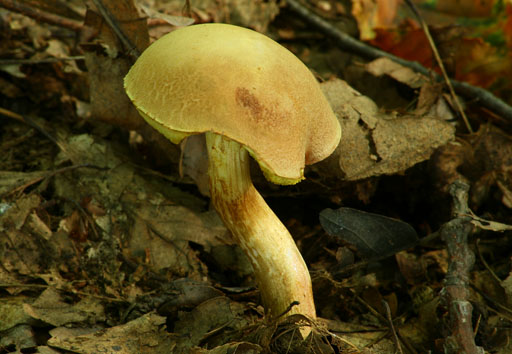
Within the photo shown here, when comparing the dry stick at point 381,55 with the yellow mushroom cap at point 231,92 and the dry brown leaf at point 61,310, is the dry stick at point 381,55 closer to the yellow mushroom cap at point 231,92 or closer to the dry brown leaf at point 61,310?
the yellow mushroom cap at point 231,92

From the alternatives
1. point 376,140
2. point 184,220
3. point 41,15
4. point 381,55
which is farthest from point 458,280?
point 41,15

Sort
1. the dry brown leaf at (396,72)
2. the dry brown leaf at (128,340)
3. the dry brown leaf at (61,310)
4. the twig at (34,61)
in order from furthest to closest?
the dry brown leaf at (396,72)
the twig at (34,61)
the dry brown leaf at (61,310)
the dry brown leaf at (128,340)

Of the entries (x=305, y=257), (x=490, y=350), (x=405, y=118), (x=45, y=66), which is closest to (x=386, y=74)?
(x=405, y=118)

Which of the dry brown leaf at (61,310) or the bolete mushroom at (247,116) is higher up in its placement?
the bolete mushroom at (247,116)

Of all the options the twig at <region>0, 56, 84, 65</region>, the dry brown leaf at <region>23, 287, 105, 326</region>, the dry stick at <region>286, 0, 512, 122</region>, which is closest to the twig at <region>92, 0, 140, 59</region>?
the twig at <region>0, 56, 84, 65</region>

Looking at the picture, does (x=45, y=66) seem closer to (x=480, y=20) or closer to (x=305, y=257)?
(x=305, y=257)

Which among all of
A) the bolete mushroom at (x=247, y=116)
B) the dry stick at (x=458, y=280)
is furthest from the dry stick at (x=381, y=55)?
the bolete mushroom at (x=247, y=116)

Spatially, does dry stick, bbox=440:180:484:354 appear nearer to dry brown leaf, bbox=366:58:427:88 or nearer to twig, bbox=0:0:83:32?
dry brown leaf, bbox=366:58:427:88
